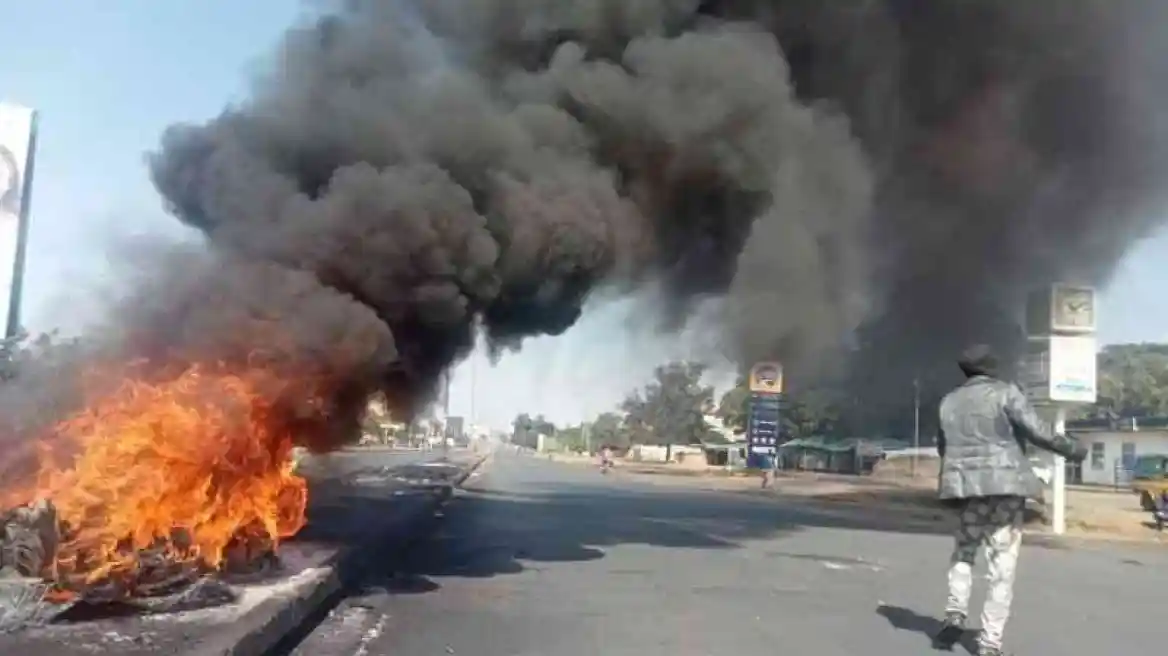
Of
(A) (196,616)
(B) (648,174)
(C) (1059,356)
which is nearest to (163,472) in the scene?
(A) (196,616)

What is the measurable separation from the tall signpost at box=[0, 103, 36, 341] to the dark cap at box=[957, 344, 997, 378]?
23.0m

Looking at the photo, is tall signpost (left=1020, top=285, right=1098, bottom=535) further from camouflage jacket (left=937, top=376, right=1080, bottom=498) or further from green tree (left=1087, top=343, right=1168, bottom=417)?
green tree (left=1087, top=343, right=1168, bottom=417)

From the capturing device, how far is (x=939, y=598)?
31.3 feet

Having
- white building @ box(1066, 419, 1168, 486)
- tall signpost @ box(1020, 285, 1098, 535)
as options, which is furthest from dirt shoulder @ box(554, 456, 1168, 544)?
white building @ box(1066, 419, 1168, 486)

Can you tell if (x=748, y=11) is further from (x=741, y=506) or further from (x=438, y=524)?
(x=741, y=506)

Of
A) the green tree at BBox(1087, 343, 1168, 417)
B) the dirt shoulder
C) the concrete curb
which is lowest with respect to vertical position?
the dirt shoulder

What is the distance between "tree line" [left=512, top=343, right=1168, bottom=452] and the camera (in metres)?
61.5

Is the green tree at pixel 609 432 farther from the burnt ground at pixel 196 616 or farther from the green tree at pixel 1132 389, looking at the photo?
the burnt ground at pixel 196 616

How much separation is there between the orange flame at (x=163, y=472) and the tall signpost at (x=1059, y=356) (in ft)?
47.3

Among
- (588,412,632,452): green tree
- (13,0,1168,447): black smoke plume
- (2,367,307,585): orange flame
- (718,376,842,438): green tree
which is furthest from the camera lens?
(588,412,632,452): green tree

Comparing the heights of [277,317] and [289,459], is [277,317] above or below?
above

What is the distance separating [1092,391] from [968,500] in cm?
1525

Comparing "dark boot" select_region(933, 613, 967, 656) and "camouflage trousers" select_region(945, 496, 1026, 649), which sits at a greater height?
"camouflage trousers" select_region(945, 496, 1026, 649)

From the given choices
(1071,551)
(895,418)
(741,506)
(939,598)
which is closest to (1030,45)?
(1071,551)
